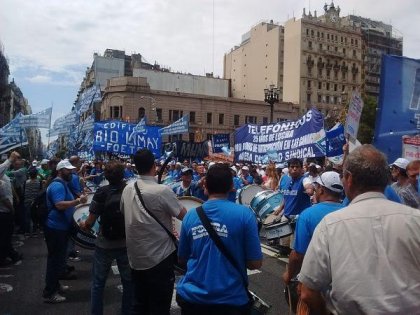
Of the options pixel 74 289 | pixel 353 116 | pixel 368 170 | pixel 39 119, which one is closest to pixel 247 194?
pixel 353 116

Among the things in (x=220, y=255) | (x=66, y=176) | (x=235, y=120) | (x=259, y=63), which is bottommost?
(x=220, y=255)

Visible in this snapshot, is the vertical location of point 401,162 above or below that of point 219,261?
above

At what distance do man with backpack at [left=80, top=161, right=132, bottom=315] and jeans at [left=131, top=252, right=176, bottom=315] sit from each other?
658 millimetres

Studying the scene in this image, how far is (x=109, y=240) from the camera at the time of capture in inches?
193

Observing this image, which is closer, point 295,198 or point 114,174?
point 114,174

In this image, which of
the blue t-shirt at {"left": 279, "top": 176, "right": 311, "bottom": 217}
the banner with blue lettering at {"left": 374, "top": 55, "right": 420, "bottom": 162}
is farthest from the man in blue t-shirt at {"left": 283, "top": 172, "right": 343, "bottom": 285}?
the blue t-shirt at {"left": 279, "top": 176, "right": 311, "bottom": 217}

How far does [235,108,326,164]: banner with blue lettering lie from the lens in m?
9.56

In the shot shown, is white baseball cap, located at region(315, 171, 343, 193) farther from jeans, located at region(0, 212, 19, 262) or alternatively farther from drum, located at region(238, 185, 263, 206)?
drum, located at region(238, 185, 263, 206)

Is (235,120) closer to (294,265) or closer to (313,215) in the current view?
(294,265)

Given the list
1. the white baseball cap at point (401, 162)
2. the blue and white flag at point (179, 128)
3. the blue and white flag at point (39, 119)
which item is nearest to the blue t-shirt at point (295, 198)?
the white baseball cap at point (401, 162)

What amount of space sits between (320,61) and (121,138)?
→ 84094 mm

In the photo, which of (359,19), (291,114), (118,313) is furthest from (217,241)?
(359,19)

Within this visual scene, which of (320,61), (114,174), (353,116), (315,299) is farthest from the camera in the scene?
(320,61)

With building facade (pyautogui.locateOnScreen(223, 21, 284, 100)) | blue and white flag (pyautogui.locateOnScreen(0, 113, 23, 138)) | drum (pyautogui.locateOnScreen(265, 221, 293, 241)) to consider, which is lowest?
drum (pyautogui.locateOnScreen(265, 221, 293, 241))
